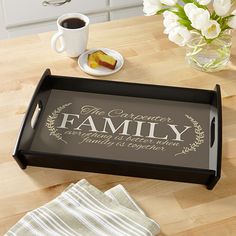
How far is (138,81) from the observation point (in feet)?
4.07

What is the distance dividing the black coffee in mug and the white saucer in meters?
0.08

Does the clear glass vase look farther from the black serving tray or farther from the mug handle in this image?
the mug handle

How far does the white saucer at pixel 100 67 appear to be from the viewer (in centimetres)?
126

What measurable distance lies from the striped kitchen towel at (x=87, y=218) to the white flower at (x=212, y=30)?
1.60 ft

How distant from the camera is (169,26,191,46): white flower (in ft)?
3.83

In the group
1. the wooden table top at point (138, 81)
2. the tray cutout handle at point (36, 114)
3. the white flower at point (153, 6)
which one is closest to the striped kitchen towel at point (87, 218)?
the wooden table top at point (138, 81)

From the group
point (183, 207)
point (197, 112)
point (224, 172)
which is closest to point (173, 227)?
point (183, 207)

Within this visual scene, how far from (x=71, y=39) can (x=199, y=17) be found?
38 cm

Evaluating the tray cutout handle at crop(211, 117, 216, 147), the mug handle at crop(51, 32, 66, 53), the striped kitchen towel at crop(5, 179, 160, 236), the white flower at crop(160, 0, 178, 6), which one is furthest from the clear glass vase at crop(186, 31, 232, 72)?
the striped kitchen towel at crop(5, 179, 160, 236)

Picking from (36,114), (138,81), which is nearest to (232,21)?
(138,81)

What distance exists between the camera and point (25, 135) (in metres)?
1.02

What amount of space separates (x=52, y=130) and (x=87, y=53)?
0.37 metres

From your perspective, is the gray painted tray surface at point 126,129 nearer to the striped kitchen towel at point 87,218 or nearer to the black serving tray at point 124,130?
the black serving tray at point 124,130

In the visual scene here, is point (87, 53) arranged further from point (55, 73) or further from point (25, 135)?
point (25, 135)
